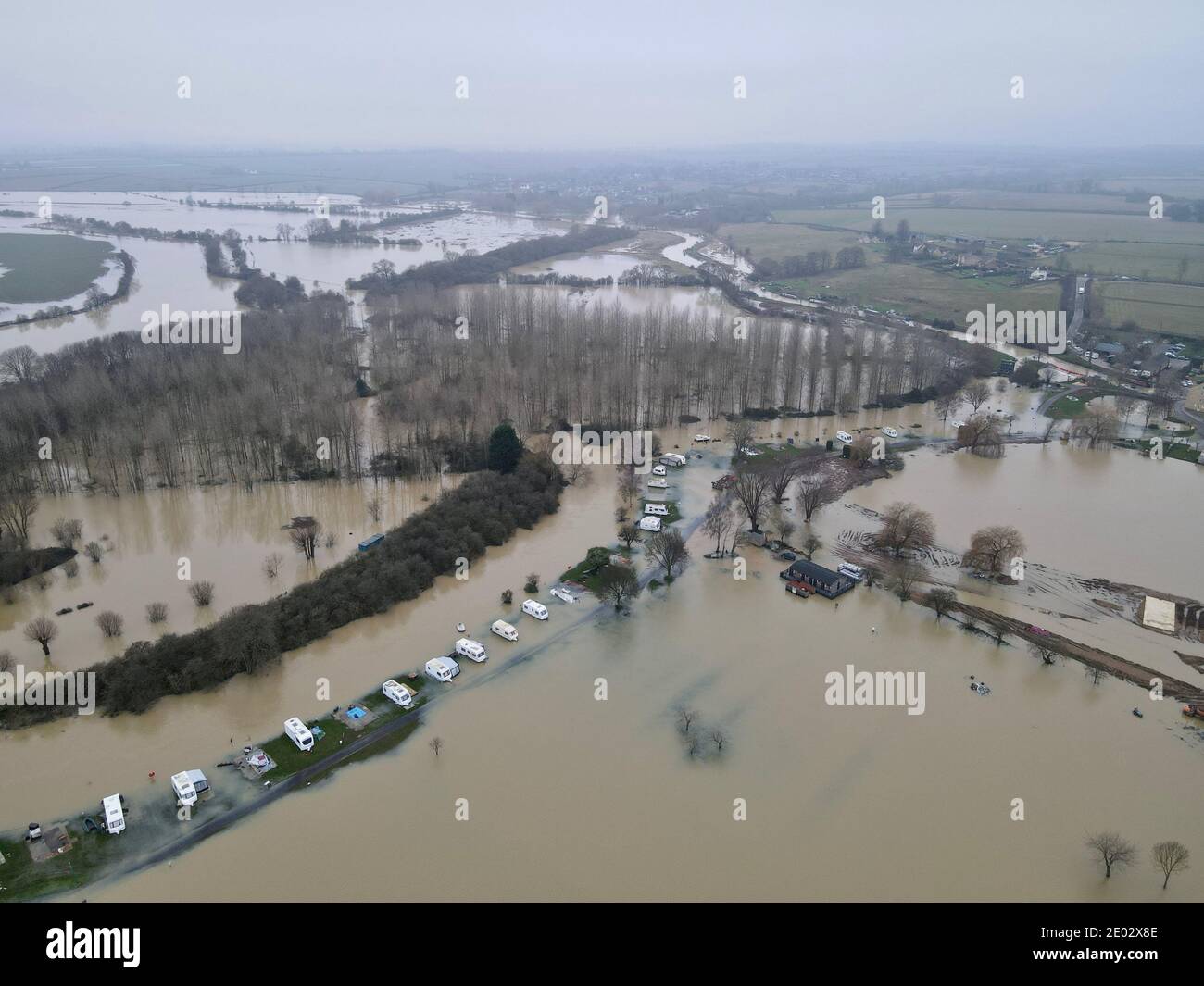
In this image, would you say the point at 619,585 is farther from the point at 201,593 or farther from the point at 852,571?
the point at 201,593

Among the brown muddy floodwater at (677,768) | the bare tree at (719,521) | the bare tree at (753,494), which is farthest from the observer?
the bare tree at (753,494)

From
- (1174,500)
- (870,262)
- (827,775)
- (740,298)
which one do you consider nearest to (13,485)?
(827,775)

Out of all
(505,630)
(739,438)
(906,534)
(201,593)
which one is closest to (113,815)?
(201,593)

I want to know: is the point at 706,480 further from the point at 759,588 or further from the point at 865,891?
the point at 865,891

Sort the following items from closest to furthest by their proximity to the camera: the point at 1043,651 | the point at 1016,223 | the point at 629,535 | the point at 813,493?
the point at 1043,651 → the point at 629,535 → the point at 813,493 → the point at 1016,223

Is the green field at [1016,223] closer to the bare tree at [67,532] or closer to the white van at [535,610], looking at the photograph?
the white van at [535,610]

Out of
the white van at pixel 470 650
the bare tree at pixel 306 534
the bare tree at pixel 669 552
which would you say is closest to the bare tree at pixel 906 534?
the bare tree at pixel 669 552
